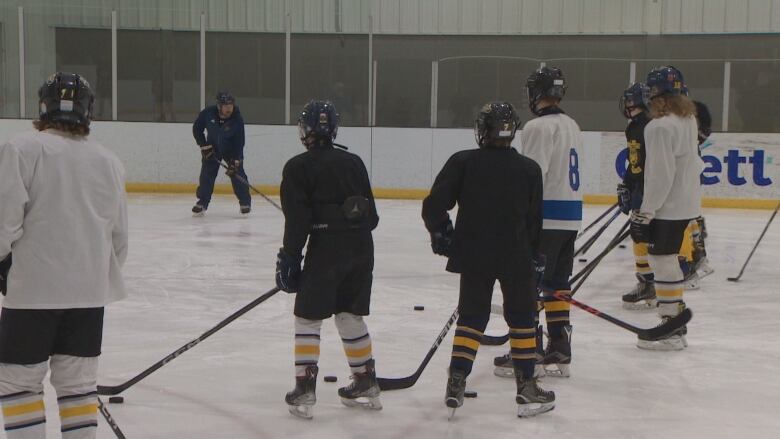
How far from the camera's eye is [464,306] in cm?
316

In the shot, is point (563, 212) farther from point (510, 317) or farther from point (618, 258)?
point (618, 258)

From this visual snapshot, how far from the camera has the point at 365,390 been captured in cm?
322

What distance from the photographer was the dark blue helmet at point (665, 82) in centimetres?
409

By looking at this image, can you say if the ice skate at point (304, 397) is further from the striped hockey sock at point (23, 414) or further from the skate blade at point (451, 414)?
the striped hockey sock at point (23, 414)

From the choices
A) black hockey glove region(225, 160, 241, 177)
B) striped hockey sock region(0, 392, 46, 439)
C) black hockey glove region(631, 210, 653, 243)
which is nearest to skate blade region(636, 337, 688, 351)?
black hockey glove region(631, 210, 653, 243)

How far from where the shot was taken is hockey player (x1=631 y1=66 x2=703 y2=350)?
4.08 m

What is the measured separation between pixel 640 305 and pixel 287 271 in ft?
8.67

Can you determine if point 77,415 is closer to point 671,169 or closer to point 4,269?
point 4,269

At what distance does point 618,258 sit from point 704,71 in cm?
451

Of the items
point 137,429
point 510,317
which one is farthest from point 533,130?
point 137,429

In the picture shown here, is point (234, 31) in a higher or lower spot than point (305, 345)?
higher

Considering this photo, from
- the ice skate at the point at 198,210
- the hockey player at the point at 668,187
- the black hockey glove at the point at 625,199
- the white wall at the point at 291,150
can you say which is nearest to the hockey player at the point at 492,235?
the hockey player at the point at 668,187

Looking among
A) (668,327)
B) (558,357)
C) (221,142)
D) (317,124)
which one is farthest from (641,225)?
(221,142)

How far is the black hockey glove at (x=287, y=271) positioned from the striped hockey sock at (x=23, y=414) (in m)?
0.90
